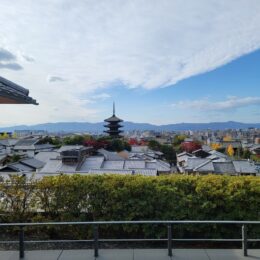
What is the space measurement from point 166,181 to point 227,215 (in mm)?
1450

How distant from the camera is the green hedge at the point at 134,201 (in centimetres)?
699

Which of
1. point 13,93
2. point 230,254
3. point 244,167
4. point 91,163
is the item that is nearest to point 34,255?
point 13,93

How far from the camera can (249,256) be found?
18.5 feet

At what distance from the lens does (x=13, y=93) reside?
209 inches

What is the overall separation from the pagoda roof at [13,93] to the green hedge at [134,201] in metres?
2.33

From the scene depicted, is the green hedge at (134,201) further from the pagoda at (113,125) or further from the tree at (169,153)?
the pagoda at (113,125)

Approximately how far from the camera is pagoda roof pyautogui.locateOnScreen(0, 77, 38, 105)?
199 inches

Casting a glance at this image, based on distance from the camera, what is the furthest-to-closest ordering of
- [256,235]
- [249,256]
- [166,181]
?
1. [166,181]
2. [256,235]
3. [249,256]

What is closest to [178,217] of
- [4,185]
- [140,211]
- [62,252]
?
[140,211]

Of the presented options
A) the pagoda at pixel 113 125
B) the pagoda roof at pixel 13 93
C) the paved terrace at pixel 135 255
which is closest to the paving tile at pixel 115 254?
the paved terrace at pixel 135 255

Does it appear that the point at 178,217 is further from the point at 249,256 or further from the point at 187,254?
the point at 249,256

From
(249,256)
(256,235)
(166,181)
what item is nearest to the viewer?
(249,256)

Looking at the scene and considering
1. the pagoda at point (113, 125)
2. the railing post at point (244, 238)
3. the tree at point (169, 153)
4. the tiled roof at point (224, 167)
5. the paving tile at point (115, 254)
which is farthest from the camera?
the pagoda at point (113, 125)

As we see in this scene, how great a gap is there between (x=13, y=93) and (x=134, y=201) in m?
3.43
